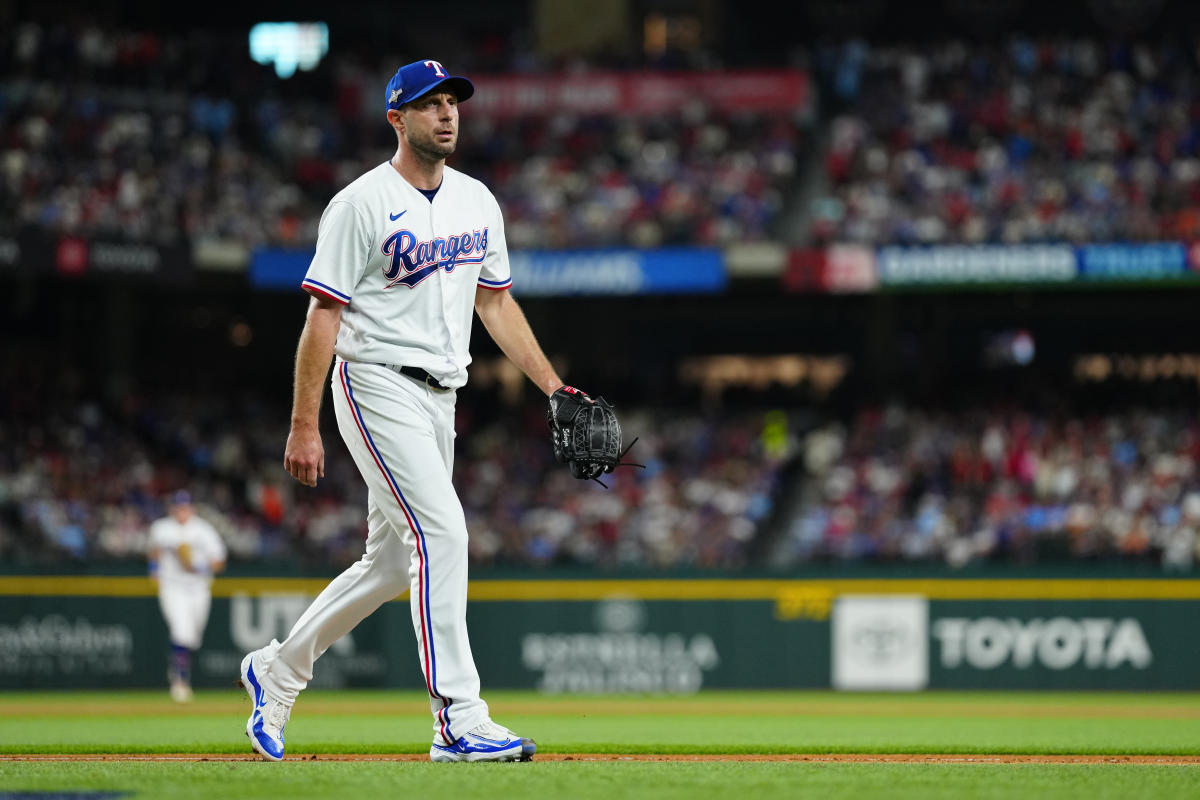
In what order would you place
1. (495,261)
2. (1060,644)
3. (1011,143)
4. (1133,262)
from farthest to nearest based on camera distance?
(1011,143) → (1133,262) → (1060,644) → (495,261)

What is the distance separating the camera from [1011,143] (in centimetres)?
2098

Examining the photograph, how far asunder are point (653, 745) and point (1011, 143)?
15423 millimetres

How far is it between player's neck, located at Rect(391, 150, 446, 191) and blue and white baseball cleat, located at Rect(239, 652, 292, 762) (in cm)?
171

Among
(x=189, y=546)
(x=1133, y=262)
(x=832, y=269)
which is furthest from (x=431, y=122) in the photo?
(x=1133, y=262)

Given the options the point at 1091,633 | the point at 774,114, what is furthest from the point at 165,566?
the point at 774,114

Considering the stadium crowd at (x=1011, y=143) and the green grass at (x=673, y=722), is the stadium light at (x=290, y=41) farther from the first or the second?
the green grass at (x=673, y=722)

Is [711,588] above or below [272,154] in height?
below

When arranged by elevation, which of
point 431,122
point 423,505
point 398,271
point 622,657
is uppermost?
point 431,122

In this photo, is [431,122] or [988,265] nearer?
[431,122]

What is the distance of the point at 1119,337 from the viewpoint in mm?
22125

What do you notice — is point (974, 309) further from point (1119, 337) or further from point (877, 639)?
point (877, 639)

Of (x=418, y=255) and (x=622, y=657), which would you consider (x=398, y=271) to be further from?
(x=622, y=657)

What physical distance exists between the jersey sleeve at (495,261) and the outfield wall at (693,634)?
10.2 meters

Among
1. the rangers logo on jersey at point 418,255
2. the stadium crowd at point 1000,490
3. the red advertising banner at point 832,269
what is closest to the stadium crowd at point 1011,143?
the red advertising banner at point 832,269
